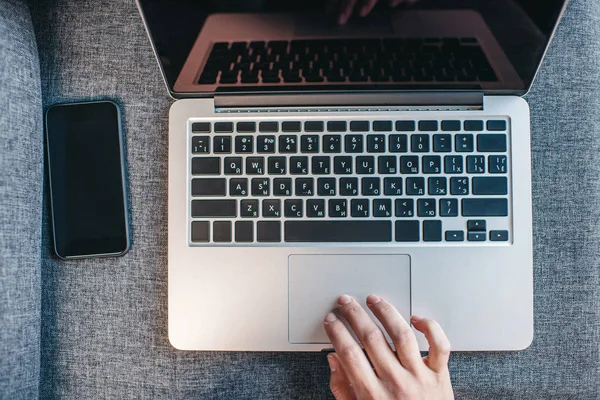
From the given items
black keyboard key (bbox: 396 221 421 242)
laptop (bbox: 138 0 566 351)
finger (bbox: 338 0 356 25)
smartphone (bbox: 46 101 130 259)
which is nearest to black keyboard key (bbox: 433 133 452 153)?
laptop (bbox: 138 0 566 351)

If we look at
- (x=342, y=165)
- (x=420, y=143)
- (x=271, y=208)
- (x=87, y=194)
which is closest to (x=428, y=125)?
(x=420, y=143)

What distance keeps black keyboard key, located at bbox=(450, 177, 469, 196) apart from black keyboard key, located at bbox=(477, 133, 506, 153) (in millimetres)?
48

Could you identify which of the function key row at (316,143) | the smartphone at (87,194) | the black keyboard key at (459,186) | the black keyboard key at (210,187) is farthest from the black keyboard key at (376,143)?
the smartphone at (87,194)

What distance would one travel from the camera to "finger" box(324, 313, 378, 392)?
594mm

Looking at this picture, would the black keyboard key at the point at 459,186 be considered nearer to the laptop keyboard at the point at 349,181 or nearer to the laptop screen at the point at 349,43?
the laptop keyboard at the point at 349,181

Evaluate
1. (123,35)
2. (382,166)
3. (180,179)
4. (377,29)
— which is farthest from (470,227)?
(123,35)

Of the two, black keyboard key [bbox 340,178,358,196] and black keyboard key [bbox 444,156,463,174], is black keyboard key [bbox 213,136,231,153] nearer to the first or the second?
black keyboard key [bbox 340,178,358,196]

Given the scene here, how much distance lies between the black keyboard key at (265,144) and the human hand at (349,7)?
0.18 metres

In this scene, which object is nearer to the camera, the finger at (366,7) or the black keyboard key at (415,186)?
the finger at (366,7)

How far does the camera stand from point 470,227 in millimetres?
600

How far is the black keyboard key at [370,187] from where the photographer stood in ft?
1.99

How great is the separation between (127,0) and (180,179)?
11.1 inches

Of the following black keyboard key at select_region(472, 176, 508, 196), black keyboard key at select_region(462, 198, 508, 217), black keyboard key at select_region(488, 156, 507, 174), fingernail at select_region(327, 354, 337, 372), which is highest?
black keyboard key at select_region(488, 156, 507, 174)

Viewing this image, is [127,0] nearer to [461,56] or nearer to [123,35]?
[123,35]
